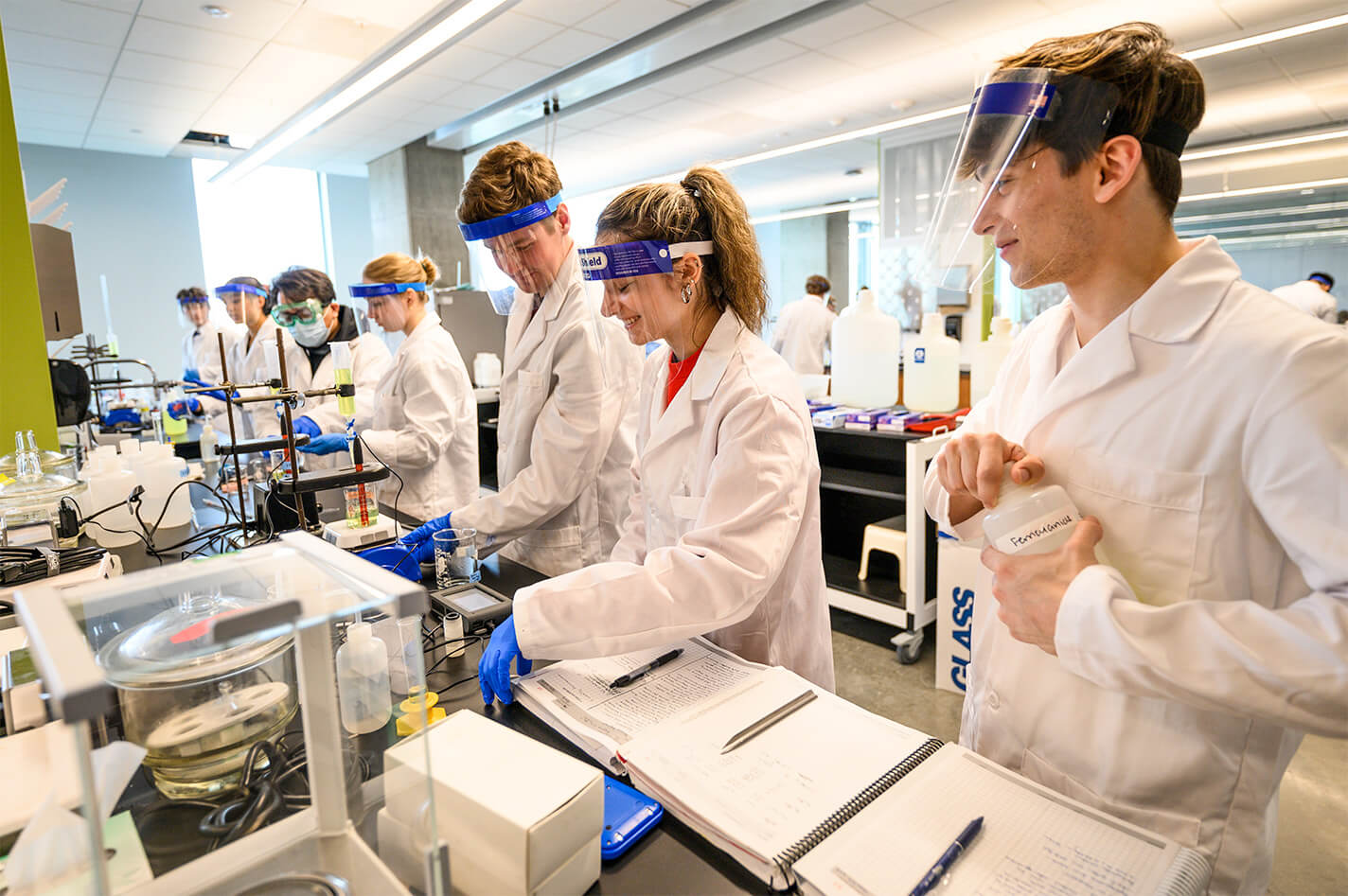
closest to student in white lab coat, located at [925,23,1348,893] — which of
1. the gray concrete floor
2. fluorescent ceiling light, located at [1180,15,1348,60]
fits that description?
the gray concrete floor

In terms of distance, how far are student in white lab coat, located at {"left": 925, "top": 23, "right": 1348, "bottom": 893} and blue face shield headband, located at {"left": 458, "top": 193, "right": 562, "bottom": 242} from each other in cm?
116

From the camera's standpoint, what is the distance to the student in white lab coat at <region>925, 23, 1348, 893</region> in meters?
0.77

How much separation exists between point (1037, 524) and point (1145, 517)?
0.49 ft

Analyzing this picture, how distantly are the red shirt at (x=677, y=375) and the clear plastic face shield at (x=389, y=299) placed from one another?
5.90 ft

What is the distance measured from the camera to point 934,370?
3363mm

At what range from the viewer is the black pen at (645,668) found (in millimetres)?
1117

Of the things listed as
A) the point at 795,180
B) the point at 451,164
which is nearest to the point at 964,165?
the point at 451,164

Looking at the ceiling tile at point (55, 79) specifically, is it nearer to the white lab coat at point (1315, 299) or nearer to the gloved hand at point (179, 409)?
the gloved hand at point (179, 409)

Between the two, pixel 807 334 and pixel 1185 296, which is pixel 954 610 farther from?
pixel 807 334

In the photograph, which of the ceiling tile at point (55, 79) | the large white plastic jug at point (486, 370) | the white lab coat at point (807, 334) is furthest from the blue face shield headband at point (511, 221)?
the white lab coat at point (807, 334)

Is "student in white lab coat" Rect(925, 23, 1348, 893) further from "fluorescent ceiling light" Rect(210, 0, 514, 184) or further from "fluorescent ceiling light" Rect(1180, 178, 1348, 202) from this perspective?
"fluorescent ceiling light" Rect(1180, 178, 1348, 202)

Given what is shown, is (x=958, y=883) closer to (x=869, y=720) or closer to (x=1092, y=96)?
(x=869, y=720)

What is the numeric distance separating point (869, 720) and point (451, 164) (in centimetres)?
766

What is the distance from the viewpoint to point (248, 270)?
27.6ft
